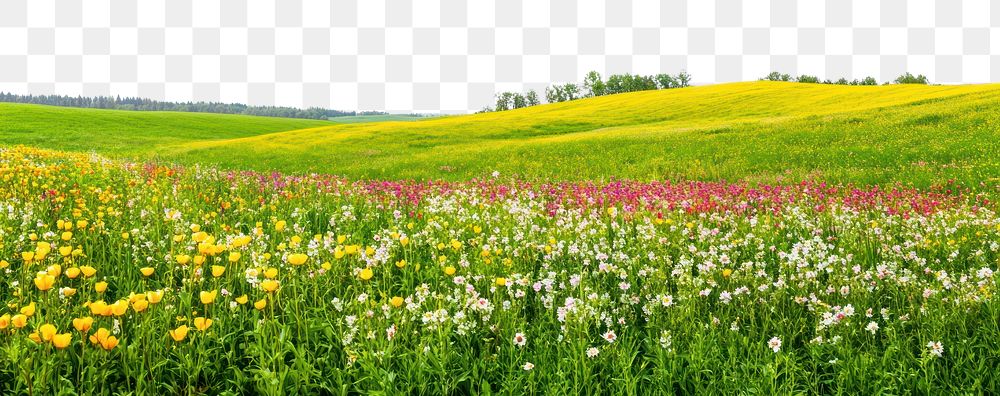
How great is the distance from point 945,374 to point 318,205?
22.4 feet

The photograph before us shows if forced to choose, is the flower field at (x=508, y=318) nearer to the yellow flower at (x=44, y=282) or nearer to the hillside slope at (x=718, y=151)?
the yellow flower at (x=44, y=282)

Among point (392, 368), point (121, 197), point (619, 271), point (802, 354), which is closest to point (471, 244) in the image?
point (619, 271)

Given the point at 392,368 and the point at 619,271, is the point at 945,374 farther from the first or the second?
the point at 392,368

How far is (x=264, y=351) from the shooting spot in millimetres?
2963

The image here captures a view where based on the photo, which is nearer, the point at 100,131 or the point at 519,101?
the point at 100,131

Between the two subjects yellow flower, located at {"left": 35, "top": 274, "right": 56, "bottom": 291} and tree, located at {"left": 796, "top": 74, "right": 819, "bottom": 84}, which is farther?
tree, located at {"left": 796, "top": 74, "right": 819, "bottom": 84}

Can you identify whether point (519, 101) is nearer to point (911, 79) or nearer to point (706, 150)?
point (911, 79)

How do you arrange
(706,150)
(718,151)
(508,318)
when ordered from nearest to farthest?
(508,318) < (718,151) < (706,150)

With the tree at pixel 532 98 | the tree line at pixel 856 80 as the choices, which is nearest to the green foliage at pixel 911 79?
the tree line at pixel 856 80

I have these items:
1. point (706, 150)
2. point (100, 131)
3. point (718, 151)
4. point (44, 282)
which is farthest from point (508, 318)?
point (100, 131)

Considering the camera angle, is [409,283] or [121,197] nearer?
[409,283]

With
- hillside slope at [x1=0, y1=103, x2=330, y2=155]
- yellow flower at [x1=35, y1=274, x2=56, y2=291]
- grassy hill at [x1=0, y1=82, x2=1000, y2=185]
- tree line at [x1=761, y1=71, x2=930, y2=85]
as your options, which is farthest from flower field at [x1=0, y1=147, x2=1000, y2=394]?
tree line at [x1=761, y1=71, x2=930, y2=85]

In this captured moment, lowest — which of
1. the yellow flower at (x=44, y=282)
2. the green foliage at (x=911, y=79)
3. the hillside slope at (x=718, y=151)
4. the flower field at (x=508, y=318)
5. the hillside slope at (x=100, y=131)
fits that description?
the flower field at (x=508, y=318)

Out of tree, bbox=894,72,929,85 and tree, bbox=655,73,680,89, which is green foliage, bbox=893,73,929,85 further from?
tree, bbox=655,73,680,89
